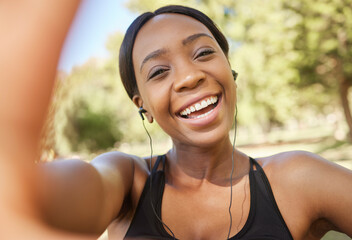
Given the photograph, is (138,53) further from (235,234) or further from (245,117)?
(245,117)

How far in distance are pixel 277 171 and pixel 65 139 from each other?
30.6 m

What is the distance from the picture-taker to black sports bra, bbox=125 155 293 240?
1721 mm

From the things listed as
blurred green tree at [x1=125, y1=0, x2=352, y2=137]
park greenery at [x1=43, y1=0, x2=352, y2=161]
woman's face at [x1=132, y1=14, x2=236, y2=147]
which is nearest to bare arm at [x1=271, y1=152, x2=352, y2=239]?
woman's face at [x1=132, y1=14, x2=236, y2=147]

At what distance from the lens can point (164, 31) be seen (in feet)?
6.39

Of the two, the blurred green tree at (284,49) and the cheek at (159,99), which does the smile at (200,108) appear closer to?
the cheek at (159,99)

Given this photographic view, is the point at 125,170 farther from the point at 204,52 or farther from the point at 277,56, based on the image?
the point at 277,56

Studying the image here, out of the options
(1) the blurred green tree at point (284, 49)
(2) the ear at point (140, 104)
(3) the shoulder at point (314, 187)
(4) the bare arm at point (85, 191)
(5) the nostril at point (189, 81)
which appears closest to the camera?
(4) the bare arm at point (85, 191)

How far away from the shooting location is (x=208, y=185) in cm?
207

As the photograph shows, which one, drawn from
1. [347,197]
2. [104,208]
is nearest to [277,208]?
[347,197]

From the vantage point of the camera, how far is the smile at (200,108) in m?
1.86

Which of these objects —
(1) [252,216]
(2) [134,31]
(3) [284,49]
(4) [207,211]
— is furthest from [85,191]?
(3) [284,49]

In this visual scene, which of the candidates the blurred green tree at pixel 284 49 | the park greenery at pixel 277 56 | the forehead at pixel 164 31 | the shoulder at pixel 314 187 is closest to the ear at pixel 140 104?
the forehead at pixel 164 31

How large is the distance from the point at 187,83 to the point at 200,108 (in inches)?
6.7

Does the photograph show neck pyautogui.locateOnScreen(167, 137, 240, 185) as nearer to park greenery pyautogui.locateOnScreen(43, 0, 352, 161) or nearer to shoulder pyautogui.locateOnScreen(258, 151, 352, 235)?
shoulder pyautogui.locateOnScreen(258, 151, 352, 235)
